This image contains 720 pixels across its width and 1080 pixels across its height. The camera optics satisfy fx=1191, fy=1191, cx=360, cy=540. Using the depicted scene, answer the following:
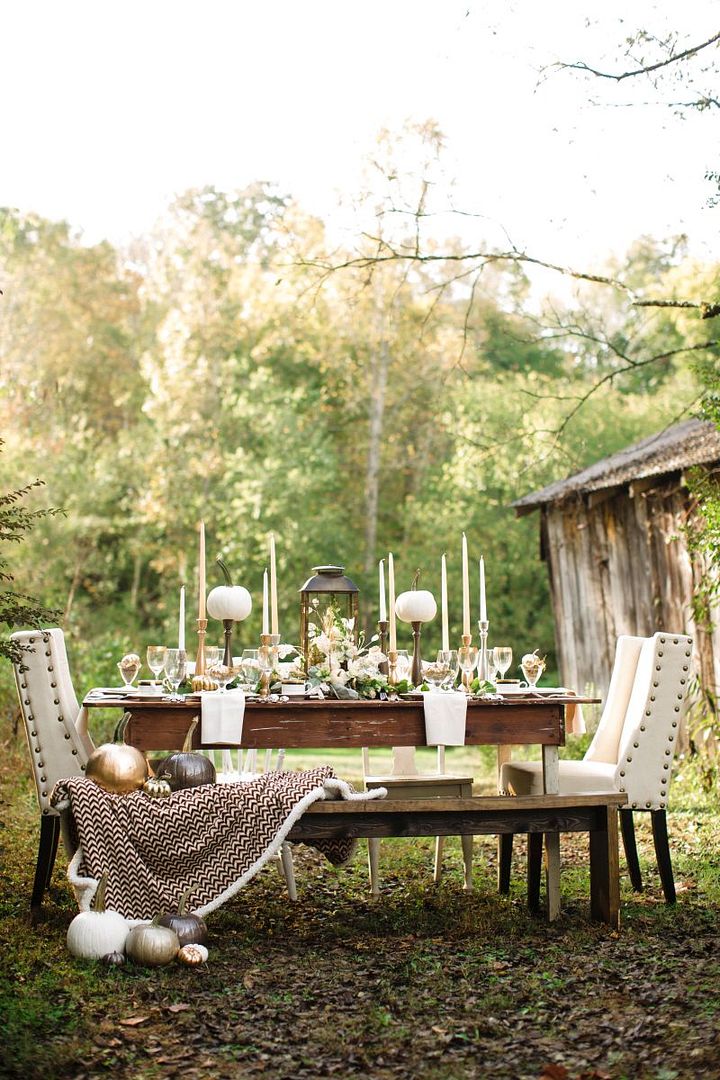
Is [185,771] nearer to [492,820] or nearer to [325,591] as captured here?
[325,591]

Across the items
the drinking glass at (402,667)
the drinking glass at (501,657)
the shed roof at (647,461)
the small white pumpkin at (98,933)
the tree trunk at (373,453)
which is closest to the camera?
the small white pumpkin at (98,933)

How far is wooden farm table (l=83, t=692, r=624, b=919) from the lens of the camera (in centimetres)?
471

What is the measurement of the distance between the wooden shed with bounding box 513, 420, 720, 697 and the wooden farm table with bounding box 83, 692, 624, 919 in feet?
10.2

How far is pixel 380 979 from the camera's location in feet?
13.1

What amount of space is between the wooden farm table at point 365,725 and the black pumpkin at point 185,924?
62cm

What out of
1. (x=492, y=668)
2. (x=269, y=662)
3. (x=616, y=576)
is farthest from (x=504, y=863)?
(x=616, y=576)

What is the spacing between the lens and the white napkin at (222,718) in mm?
4660

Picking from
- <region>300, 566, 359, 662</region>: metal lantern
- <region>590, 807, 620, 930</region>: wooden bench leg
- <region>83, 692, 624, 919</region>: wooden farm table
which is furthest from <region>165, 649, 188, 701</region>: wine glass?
<region>590, 807, 620, 930</region>: wooden bench leg

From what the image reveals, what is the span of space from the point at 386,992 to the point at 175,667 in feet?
5.49

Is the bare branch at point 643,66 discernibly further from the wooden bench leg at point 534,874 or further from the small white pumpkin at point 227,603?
the wooden bench leg at point 534,874

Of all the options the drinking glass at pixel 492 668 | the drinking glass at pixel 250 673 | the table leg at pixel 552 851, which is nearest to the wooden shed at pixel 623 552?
the drinking glass at pixel 492 668

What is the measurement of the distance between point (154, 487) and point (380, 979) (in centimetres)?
1367

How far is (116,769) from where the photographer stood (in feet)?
14.8

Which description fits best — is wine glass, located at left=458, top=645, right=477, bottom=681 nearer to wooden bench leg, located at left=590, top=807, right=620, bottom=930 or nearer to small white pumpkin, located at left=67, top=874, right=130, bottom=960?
wooden bench leg, located at left=590, top=807, right=620, bottom=930
